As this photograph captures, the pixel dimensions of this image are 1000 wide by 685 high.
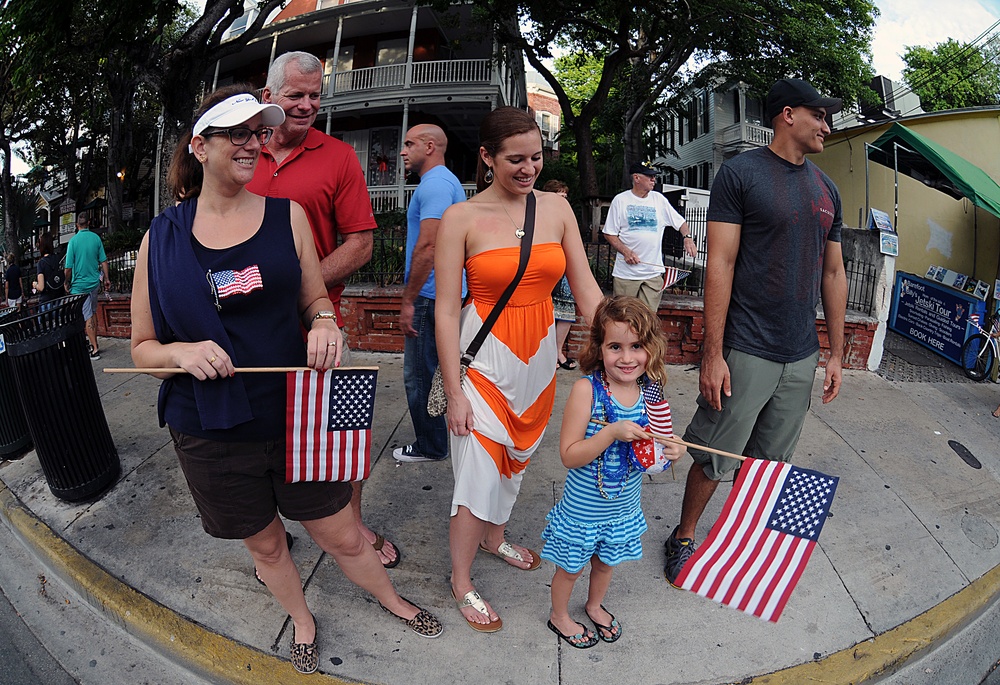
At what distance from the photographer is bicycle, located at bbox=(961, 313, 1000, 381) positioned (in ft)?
21.3

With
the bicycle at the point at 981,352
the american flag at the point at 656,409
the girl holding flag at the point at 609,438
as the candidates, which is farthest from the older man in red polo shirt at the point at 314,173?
the bicycle at the point at 981,352

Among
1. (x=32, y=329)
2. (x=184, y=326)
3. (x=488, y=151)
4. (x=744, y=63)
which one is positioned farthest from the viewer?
(x=744, y=63)

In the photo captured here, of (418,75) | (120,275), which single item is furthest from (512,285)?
(418,75)

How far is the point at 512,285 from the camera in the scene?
2471mm

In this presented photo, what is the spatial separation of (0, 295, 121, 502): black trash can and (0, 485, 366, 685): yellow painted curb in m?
0.39

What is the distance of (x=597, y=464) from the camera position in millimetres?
2287

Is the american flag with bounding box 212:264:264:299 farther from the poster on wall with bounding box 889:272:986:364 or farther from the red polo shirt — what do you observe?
the poster on wall with bounding box 889:272:986:364

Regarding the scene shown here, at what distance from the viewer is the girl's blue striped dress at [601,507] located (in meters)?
2.26

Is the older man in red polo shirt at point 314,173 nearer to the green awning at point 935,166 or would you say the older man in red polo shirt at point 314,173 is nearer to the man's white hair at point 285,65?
the man's white hair at point 285,65

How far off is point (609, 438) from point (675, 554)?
1.33 metres

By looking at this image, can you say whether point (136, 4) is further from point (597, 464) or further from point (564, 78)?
point (564, 78)

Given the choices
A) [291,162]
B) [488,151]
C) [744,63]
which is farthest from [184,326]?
[744,63]

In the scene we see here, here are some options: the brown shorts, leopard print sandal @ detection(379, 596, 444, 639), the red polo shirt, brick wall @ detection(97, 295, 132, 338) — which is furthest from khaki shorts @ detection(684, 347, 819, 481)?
brick wall @ detection(97, 295, 132, 338)

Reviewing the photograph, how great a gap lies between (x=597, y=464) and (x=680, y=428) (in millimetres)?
2708
